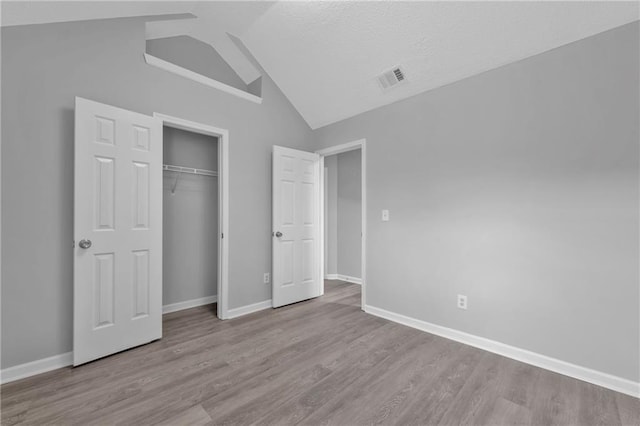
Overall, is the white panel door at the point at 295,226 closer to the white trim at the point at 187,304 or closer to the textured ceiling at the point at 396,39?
the textured ceiling at the point at 396,39

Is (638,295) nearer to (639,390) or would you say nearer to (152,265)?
(639,390)

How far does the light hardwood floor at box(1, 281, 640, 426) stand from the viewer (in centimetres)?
154

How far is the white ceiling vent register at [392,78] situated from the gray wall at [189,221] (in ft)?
7.25

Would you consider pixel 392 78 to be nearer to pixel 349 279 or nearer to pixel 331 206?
pixel 331 206

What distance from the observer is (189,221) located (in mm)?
3420

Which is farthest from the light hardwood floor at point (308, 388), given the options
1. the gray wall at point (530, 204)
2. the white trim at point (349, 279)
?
the white trim at point (349, 279)

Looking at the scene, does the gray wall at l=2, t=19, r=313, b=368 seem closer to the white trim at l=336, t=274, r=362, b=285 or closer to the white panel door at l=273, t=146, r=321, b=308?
the white panel door at l=273, t=146, r=321, b=308

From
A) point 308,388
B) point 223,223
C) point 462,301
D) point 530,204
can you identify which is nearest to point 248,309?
point 223,223

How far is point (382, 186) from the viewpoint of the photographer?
3.14 metres

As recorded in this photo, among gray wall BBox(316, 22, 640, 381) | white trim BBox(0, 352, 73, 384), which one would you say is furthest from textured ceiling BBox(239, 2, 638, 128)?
white trim BBox(0, 352, 73, 384)

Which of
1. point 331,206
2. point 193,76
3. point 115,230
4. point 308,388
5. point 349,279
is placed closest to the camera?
point 308,388

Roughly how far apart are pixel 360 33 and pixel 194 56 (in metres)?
1.96

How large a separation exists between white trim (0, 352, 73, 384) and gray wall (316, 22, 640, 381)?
289 centimetres

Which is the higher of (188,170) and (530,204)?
(188,170)
